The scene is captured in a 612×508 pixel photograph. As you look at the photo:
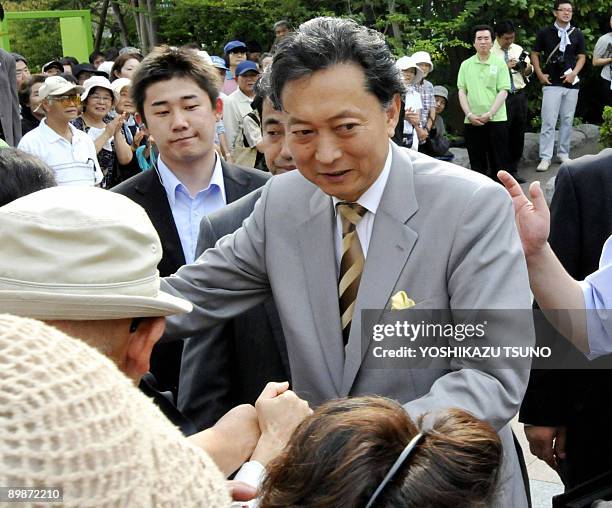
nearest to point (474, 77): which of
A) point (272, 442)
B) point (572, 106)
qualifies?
point (572, 106)

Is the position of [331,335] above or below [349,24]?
below

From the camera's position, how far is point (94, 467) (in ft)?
2.64

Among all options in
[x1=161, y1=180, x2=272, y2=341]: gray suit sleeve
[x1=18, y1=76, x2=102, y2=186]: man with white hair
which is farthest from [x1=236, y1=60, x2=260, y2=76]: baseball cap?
[x1=161, y1=180, x2=272, y2=341]: gray suit sleeve

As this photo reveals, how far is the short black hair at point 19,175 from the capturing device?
2.48 m

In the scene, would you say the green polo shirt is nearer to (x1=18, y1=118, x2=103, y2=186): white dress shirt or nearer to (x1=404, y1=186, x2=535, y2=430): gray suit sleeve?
(x1=18, y1=118, x2=103, y2=186): white dress shirt

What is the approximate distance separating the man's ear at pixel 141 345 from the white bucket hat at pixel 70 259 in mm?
82

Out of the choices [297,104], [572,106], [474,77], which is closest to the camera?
[297,104]

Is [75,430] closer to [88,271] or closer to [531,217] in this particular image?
[88,271]

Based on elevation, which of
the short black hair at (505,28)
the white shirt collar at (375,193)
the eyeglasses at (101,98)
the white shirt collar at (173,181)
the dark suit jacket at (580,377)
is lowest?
the dark suit jacket at (580,377)

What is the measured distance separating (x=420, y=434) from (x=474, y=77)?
10.6 metres

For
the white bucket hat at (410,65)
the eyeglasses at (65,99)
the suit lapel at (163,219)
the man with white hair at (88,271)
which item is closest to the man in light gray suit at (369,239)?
the man with white hair at (88,271)

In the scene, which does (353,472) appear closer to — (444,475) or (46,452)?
(444,475)

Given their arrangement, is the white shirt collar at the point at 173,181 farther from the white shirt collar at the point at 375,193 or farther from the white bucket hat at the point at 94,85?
the white bucket hat at the point at 94,85

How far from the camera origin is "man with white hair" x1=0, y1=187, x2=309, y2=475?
169 centimetres
